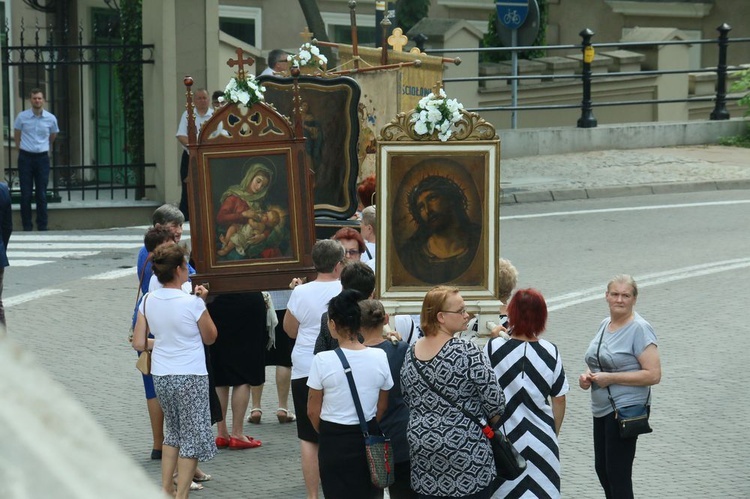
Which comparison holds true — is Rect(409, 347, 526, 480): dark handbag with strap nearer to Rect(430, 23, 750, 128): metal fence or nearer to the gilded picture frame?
the gilded picture frame

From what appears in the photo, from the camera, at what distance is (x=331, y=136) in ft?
35.1

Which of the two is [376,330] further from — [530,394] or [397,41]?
[397,41]

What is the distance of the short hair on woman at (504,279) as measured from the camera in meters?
7.36

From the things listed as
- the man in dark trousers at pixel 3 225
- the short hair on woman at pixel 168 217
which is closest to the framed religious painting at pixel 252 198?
the short hair on woman at pixel 168 217

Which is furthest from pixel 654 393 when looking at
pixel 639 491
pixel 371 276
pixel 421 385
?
pixel 421 385

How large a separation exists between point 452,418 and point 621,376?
135cm

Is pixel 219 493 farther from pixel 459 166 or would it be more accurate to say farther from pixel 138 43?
pixel 138 43

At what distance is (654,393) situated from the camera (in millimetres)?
Answer: 9594

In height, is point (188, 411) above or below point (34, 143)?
below

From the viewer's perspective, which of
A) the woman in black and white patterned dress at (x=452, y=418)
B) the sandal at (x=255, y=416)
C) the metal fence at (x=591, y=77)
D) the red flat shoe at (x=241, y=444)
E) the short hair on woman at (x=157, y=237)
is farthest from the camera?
the metal fence at (x=591, y=77)

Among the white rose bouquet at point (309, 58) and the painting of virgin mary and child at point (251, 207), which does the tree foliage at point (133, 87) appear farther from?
the painting of virgin mary and child at point (251, 207)

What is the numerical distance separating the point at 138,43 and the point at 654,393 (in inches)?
460

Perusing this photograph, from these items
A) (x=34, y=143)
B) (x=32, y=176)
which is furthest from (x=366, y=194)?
(x=32, y=176)

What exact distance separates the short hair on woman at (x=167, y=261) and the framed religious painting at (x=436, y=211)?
1225 mm
